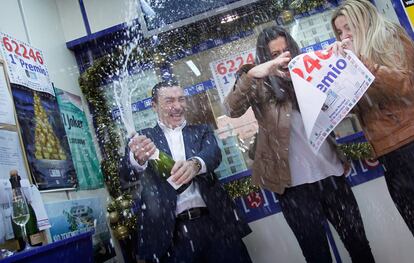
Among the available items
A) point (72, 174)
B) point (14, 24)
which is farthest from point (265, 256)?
point (14, 24)

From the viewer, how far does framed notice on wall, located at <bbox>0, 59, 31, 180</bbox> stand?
2.55 metres

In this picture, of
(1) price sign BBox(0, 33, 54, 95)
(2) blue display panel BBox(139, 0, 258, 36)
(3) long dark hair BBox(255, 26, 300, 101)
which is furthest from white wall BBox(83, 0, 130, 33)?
(3) long dark hair BBox(255, 26, 300, 101)

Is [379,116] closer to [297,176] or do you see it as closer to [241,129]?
[297,176]

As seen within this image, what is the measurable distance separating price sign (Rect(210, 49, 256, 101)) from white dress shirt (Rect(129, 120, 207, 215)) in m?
0.68

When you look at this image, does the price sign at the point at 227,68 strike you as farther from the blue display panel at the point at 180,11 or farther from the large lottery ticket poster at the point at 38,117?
the large lottery ticket poster at the point at 38,117

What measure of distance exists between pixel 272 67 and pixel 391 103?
733 mm

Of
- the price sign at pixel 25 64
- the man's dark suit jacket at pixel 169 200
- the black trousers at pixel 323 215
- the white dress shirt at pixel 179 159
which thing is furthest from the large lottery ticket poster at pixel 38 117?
the black trousers at pixel 323 215

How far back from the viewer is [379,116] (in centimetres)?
241

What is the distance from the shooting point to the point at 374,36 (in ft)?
8.23

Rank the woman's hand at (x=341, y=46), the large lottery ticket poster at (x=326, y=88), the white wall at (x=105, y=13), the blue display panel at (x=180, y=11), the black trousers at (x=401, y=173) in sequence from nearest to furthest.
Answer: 1. the black trousers at (x=401, y=173)
2. the large lottery ticket poster at (x=326, y=88)
3. the woman's hand at (x=341, y=46)
4. the blue display panel at (x=180, y=11)
5. the white wall at (x=105, y=13)

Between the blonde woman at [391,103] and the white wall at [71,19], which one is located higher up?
the white wall at [71,19]

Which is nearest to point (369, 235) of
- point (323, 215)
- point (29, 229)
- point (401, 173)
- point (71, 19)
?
point (323, 215)

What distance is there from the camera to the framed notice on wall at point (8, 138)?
255 centimetres

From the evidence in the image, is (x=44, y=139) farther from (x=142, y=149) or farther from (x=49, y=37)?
(x=49, y=37)
